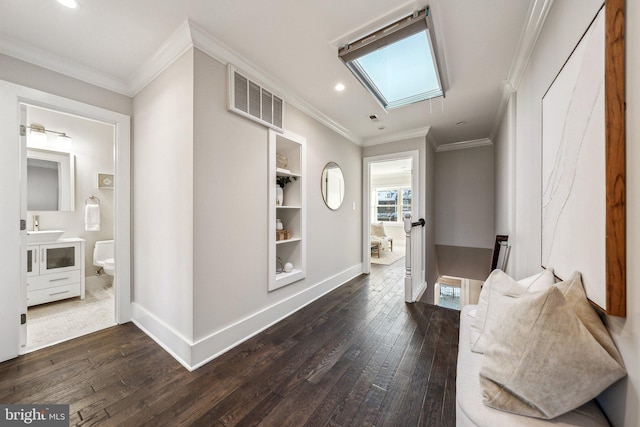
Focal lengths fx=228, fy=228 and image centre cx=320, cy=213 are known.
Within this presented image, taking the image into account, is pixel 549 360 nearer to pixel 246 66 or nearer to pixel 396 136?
pixel 246 66

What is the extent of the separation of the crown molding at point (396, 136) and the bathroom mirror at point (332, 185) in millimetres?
998

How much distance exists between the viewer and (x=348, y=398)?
1.43m

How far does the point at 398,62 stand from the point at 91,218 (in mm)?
4470

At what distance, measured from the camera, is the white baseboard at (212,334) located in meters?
1.72

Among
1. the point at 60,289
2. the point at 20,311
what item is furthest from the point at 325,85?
the point at 60,289

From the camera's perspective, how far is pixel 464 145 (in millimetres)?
4395

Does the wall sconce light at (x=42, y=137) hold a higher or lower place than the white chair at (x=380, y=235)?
higher

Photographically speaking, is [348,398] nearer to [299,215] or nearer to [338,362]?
[338,362]

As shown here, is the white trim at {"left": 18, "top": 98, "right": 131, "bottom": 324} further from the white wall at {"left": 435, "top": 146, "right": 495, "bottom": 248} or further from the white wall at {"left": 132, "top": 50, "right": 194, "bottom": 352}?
the white wall at {"left": 435, "top": 146, "right": 495, "bottom": 248}

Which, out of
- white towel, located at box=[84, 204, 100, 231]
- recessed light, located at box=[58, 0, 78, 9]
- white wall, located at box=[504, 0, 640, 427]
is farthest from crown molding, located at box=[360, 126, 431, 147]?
white towel, located at box=[84, 204, 100, 231]

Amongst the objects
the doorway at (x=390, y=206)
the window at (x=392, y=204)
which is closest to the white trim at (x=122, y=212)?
the doorway at (x=390, y=206)

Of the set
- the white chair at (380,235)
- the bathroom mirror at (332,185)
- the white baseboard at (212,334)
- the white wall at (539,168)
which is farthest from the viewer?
the white chair at (380,235)

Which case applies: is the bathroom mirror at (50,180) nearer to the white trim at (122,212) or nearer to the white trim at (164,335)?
the white trim at (122,212)

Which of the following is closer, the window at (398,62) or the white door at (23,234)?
the window at (398,62)
